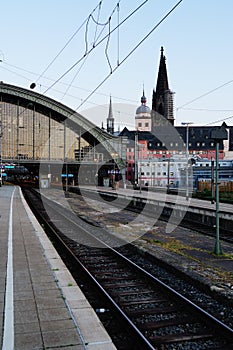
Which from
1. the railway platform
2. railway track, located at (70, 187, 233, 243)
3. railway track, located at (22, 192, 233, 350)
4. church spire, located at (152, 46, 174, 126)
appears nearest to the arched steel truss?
railway track, located at (70, 187, 233, 243)

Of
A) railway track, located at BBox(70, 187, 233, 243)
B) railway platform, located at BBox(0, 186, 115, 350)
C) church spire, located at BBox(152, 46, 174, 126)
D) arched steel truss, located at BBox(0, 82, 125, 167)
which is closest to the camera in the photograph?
railway platform, located at BBox(0, 186, 115, 350)

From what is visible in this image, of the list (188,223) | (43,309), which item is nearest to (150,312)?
(43,309)

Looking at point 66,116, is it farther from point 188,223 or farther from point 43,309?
point 43,309

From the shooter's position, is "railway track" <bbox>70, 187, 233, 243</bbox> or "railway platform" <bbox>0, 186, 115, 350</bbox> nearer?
"railway platform" <bbox>0, 186, 115, 350</bbox>

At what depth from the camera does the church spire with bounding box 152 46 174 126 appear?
140625mm

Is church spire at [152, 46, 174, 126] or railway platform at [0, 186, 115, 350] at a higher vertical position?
church spire at [152, 46, 174, 126]

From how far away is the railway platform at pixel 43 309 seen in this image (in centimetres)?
562

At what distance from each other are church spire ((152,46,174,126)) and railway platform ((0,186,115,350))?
434 feet

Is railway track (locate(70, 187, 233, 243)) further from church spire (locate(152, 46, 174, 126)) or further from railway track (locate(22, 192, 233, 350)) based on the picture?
church spire (locate(152, 46, 174, 126))

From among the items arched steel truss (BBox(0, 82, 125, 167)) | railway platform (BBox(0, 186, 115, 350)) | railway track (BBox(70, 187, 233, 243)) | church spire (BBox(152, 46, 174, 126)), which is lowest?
railway track (BBox(70, 187, 233, 243))

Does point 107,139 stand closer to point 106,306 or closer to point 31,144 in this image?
point 31,144

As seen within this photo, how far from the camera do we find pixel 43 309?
6.98m

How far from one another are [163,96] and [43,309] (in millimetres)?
141849

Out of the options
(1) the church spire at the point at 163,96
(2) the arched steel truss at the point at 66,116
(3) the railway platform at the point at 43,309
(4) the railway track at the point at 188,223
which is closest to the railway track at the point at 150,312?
(3) the railway platform at the point at 43,309
